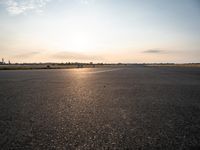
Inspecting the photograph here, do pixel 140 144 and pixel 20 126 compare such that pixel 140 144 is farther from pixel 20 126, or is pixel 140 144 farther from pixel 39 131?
pixel 20 126

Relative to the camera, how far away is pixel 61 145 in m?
4.42

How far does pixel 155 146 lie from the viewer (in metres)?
4.38

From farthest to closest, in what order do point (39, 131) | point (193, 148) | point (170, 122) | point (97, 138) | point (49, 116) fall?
point (49, 116) < point (170, 122) < point (39, 131) < point (97, 138) < point (193, 148)

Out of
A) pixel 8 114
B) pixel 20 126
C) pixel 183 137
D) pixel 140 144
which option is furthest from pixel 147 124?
pixel 8 114

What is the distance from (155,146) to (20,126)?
3420 millimetres

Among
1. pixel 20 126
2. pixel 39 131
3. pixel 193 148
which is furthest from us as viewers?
pixel 20 126

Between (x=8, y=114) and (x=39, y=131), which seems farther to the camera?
(x=8, y=114)

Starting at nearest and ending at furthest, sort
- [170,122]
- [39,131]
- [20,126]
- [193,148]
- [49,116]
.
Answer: [193,148]
[39,131]
[20,126]
[170,122]
[49,116]

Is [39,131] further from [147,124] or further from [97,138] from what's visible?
[147,124]

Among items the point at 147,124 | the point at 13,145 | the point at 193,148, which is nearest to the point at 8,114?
the point at 13,145

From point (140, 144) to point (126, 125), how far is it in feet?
4.71

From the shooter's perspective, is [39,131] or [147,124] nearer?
A: [39,131]

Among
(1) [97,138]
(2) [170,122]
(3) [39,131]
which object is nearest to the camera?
(1) [97,138]

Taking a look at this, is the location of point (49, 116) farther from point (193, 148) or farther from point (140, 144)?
point (193, 148)
